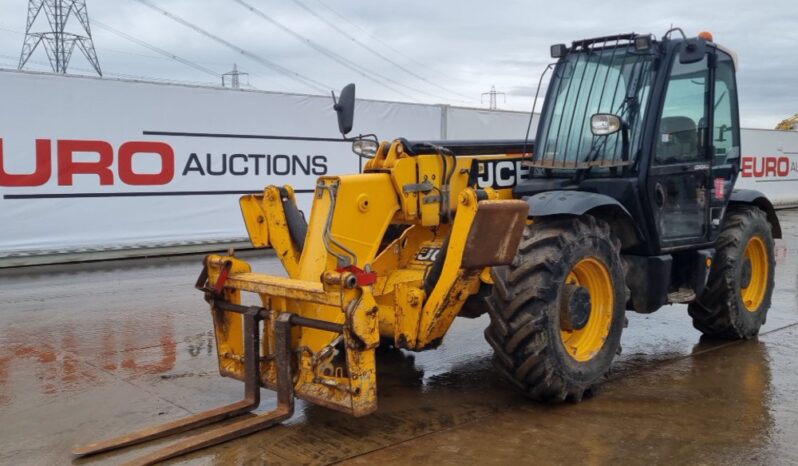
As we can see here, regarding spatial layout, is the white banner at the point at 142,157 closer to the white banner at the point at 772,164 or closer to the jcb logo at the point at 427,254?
the jcb logo at the point at 427,254

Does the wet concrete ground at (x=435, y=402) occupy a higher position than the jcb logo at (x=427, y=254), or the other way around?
the jcb logo at (x=427, y=254)

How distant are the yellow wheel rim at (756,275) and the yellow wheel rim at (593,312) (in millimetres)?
2372

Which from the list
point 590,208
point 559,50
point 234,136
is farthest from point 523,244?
point 234,136

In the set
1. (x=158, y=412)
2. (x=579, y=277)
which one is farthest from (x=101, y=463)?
(x=579, y=277)

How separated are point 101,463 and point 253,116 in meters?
9.63

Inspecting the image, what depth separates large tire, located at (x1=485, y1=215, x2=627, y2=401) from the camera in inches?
184

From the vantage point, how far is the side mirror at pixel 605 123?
17.8 feet

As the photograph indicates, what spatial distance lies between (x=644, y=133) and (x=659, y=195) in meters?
0.47

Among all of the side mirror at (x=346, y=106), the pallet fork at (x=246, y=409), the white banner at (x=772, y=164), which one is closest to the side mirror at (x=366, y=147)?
the side mirror at (x=346, y=106)

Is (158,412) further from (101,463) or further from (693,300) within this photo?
(693,300)

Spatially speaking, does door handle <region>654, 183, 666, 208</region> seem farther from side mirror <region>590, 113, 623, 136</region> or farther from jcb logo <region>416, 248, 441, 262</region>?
jcb logo <region>416, 248, 441, 262</region>

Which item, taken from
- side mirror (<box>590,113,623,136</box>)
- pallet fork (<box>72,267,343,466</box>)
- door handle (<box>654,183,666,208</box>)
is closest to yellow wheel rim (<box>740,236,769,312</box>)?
door handle (<box>654,183,666,208</box>)

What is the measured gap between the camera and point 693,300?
6328 mm

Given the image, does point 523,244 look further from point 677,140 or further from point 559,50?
point 559,50
